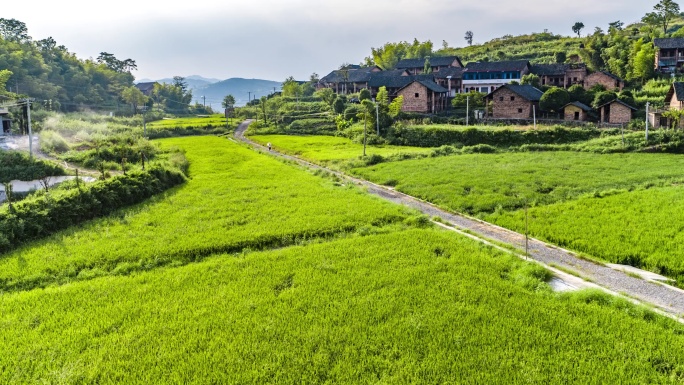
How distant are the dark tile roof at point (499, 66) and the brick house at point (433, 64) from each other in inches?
410

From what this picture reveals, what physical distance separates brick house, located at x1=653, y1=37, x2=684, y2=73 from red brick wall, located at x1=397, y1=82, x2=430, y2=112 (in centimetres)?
2853

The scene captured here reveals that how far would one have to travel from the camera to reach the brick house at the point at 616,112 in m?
36.8

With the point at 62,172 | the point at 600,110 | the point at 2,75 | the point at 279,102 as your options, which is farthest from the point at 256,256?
the point at 279,102

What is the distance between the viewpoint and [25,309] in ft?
31.1

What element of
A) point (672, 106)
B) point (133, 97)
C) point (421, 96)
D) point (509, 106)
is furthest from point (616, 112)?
point (133, 97)

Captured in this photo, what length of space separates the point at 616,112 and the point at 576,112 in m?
3.30

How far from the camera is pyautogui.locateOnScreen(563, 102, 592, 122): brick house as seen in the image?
1563 inches

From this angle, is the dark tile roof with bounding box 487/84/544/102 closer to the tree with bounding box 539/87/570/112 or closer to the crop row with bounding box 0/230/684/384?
the tree with bounding box 539/87/570/112

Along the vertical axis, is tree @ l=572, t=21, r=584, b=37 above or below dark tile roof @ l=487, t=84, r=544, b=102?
above

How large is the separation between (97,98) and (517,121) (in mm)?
64326

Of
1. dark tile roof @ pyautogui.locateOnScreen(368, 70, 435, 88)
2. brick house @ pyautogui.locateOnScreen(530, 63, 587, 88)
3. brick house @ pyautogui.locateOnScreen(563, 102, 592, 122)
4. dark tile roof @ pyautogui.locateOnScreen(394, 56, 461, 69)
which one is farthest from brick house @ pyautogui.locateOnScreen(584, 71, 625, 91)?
dark tile roof @ pyautogui.locateOnScreen(394, 56, 461, 69)

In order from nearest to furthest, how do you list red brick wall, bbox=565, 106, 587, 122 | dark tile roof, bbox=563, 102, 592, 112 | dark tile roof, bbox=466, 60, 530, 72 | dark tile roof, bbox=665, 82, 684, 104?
dark tile roof, bbox=665, 82, 684, 104, dark tile roof, bbox=563, 102, 592, 112, red brick wall, bbox=565, 106, 587, 122, dark tile roof, bbox=466, 60, 530, 72

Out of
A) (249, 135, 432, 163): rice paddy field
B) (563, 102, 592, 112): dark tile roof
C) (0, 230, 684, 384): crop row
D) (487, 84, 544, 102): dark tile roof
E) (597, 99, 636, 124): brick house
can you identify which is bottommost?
(0, 230, 684, 384): crop row

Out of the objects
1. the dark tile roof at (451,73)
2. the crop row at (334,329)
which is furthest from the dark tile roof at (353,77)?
the crop row at (334,329)
